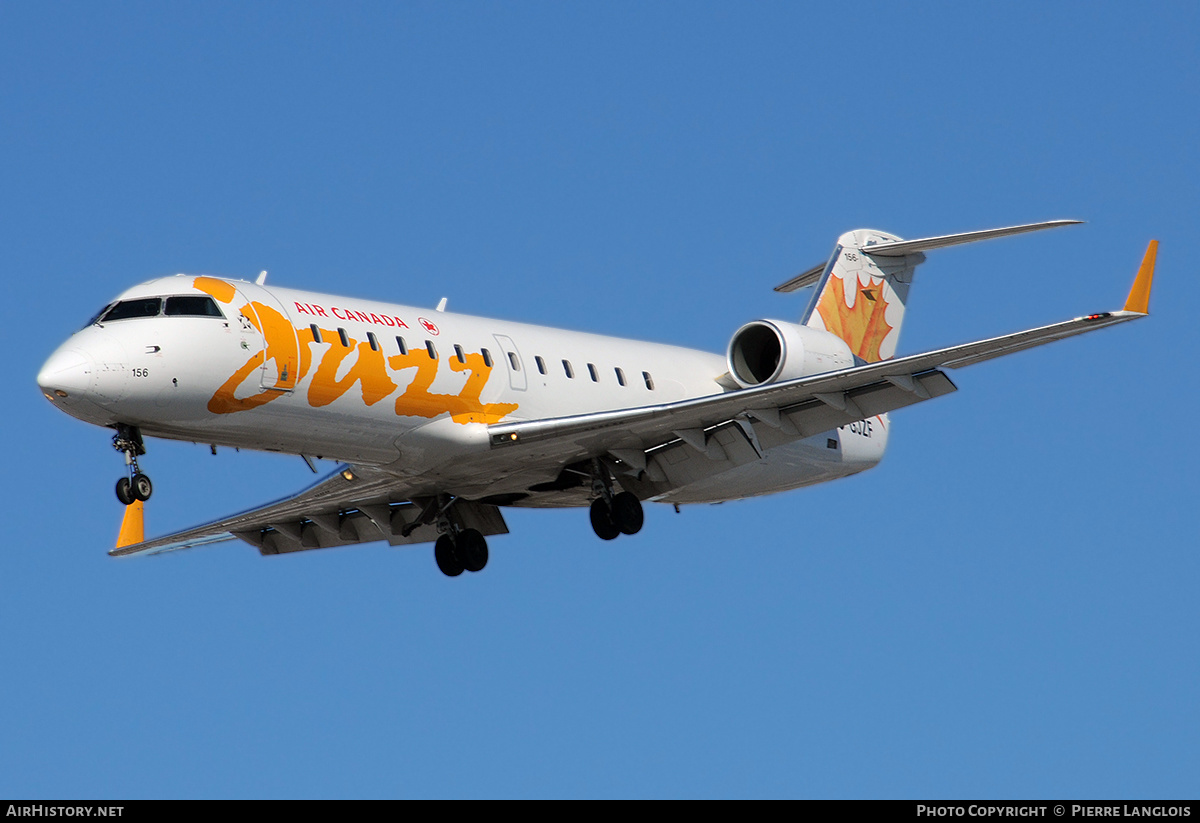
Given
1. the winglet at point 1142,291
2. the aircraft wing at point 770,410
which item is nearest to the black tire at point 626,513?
the aircraft wing at point 770,410

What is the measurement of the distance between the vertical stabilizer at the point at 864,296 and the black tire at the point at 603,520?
5.71 m

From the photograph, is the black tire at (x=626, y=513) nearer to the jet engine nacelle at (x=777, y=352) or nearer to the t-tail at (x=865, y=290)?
the jet engine nacelle at (x=777, y=352)

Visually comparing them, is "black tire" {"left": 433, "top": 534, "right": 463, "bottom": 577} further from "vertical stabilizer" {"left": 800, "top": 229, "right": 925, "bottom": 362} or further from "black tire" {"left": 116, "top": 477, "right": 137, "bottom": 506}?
"vertical stabilizer" {"left": 800, "top": 229, "right": 925, "bottom": 362}

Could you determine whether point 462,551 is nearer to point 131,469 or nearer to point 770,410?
point 770,410

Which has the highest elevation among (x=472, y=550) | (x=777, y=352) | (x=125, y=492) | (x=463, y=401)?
(x=777, y=352)

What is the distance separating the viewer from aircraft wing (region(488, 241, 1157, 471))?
21.5 meters

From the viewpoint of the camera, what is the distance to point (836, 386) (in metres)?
22.1

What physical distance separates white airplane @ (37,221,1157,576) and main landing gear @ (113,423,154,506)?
0.08ft

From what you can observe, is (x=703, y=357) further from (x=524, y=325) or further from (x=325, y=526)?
(x=325, y=526)

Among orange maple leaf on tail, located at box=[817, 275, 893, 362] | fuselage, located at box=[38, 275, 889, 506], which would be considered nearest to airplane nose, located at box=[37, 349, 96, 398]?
fuselage, located at box=[38, 275, 889, 506]

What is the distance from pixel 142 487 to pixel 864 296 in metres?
13.3

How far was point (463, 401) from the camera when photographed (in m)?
21.8

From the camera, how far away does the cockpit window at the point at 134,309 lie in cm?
2000

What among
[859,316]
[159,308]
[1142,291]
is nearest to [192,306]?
[159,308]
